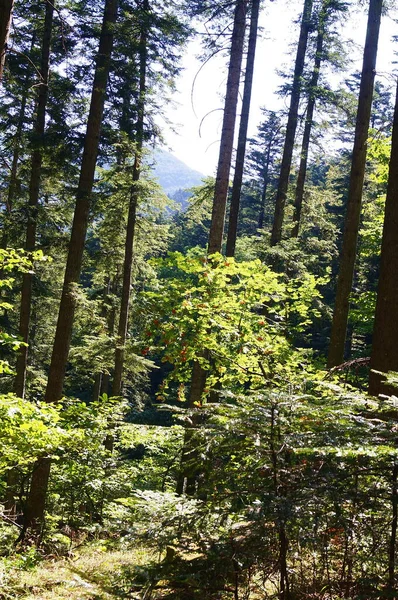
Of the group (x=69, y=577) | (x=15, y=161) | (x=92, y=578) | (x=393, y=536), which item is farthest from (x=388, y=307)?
(x=15, y=161)

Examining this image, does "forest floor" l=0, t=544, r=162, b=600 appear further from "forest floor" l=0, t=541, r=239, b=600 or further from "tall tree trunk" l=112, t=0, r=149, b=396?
"tall tree trunk" l=112, t=0, r=149, b=396

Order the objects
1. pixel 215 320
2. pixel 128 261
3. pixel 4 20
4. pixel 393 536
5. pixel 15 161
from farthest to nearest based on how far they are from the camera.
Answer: pixel 15 161 → pixel 128 261 → pixel 215 320 → pixel 4 20 → pixel 393 536

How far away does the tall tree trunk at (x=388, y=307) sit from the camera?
490cm

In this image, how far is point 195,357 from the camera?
22.6 feet

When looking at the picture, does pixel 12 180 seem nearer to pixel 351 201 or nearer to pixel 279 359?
pixel 351 201

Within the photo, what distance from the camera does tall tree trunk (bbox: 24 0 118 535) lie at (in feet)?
27.8

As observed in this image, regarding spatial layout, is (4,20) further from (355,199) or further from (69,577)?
(355,199)

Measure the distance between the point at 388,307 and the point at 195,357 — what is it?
289 centimetres

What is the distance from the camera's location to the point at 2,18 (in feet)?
17.6

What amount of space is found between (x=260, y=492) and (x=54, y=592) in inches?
111

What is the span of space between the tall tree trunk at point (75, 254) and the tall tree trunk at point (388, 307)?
582cm

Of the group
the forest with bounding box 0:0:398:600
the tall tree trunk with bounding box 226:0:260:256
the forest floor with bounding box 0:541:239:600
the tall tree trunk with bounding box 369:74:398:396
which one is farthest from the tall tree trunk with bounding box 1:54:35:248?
the tall tree trunk with bounding box 369:74:398:396

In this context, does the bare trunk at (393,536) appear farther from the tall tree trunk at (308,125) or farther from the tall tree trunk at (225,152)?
the tall tree trunk at (308,125)

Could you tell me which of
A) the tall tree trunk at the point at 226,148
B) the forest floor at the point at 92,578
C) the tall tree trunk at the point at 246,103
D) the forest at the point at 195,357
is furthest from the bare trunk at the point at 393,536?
the tall tree trunk at the point at 246,103
